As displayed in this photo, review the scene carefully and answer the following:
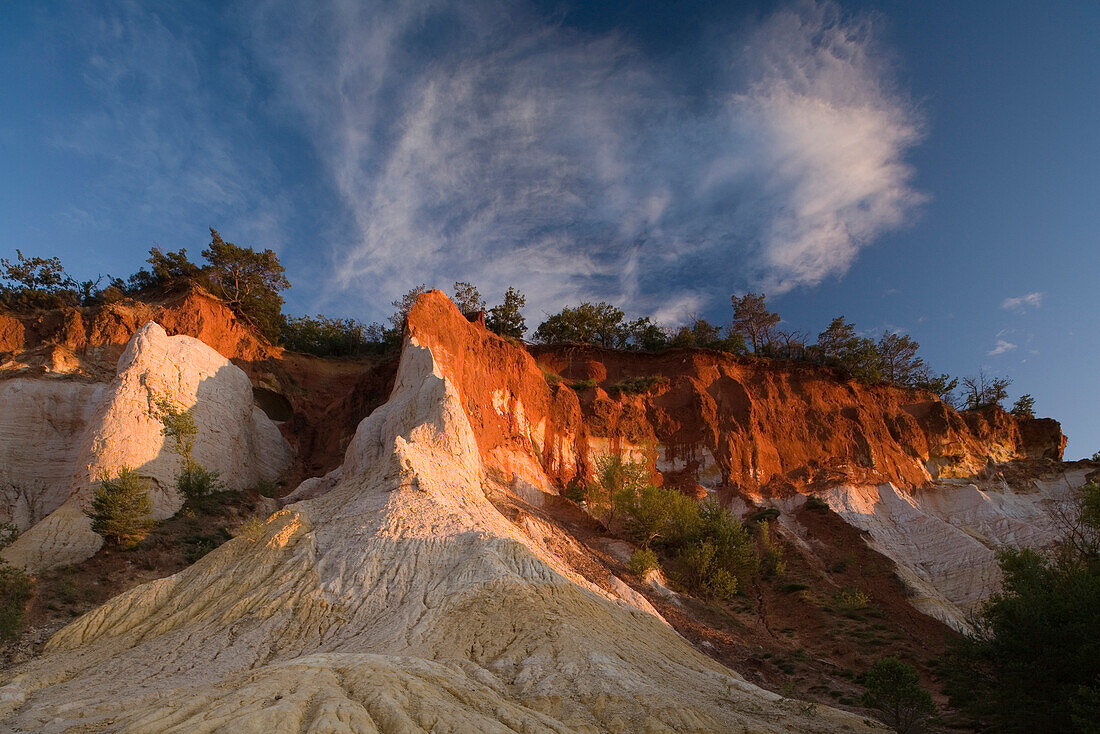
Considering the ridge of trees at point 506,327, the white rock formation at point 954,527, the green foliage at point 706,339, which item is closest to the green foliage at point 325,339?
the ridge of trees at point 506,327

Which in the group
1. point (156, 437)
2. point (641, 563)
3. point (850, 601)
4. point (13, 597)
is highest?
point (156, 437)

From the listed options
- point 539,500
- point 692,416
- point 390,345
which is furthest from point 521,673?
point 390,345

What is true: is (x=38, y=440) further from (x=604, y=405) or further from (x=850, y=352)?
(x=850, y=352)

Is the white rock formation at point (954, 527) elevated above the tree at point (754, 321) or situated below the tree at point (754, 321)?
below

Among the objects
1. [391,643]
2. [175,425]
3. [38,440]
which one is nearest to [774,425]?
[391,643]

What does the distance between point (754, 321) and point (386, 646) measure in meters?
45.6

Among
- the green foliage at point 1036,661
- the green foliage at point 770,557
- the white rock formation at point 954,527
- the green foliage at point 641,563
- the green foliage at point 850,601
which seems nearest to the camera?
the green foliage at point 1036,661

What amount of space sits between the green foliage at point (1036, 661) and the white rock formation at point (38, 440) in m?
32.5

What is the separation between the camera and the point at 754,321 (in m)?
50.6

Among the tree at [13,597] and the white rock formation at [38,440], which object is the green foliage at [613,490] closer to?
the tree at [13,597]

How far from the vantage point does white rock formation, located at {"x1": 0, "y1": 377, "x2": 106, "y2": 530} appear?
24047mm

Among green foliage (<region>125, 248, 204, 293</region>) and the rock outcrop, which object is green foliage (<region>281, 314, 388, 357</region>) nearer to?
green foliage (<region>125, 248, 204, 293</region>)

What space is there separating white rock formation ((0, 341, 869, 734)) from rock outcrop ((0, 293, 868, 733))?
48mm

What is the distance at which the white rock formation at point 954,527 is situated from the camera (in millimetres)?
29156
